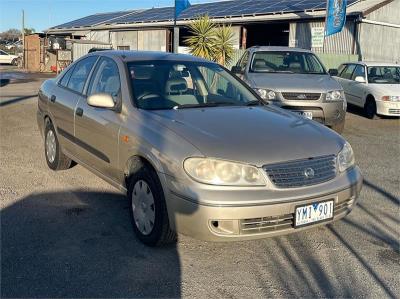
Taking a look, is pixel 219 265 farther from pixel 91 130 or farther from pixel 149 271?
pixel 91 130

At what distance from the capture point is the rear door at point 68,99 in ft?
17.7

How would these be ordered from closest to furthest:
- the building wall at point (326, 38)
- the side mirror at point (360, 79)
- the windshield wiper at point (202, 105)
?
1. the windshield wiper at point (202, 105)
2. the side mirror at point (360, 79)
3. the building wall at point (326, 38)

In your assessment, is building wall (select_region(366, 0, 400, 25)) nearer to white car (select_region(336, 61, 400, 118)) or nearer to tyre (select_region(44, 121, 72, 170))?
white car (select_region(336, 61, 400, 118))

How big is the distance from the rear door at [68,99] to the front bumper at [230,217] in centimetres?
226

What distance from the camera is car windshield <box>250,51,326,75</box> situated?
10023 mm

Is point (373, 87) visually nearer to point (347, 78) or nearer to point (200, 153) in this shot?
point (347, 78)

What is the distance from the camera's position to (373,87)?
12.2m

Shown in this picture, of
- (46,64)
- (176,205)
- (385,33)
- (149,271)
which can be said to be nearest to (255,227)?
(176,205)

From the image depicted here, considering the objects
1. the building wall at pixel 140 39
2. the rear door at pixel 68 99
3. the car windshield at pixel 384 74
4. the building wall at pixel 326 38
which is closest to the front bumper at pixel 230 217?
the rear door at pixel 68 99

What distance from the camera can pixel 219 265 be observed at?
3.71 meters

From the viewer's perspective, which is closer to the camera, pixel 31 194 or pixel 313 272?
pixel 313 272

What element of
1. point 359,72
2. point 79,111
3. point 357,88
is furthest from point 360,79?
point 79,111

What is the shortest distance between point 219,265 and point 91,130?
2.00 meters

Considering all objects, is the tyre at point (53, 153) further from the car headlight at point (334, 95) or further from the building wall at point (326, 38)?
the building wall at point (326, 38)
